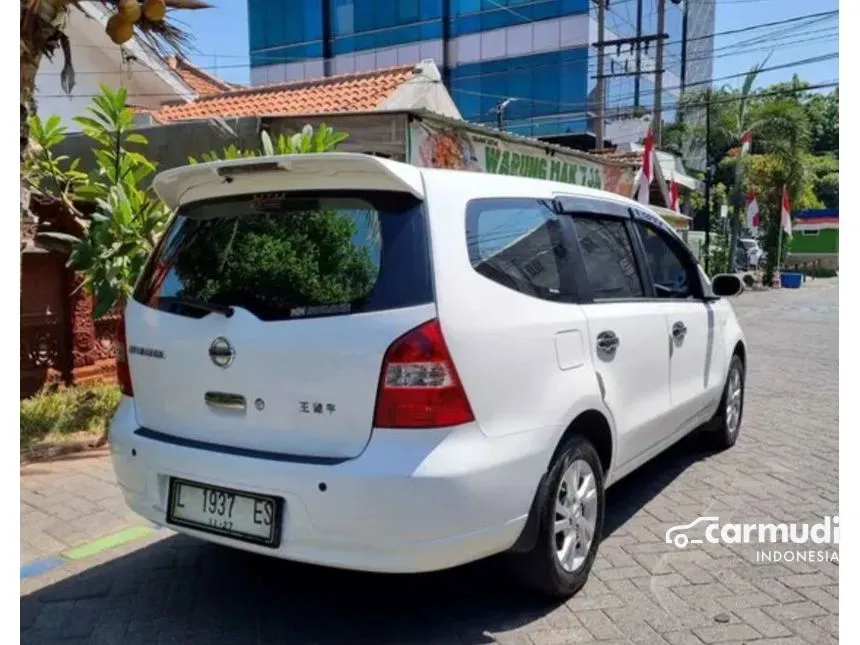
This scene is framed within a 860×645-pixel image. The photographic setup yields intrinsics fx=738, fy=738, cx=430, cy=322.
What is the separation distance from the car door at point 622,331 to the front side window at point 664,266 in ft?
0.84

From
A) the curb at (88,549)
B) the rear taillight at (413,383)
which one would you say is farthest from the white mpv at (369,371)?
the curb at (88,549)

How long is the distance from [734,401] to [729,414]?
0.53 ft

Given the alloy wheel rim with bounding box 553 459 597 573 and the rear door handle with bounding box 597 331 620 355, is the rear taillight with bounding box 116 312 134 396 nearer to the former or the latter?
the alloy wheel rim with bounding box 553 459 597 573

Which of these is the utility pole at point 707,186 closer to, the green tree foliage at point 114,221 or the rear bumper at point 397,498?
the green tree foliage at point 114,221

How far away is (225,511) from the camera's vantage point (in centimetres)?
277

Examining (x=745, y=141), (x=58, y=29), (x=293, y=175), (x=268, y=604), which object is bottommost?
(x=268, y=604)

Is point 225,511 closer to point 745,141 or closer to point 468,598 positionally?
point 468,598

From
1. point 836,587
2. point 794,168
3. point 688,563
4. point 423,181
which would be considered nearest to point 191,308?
point 423,181

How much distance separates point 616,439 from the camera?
139 inches

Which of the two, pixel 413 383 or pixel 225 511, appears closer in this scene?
pixel 413 383

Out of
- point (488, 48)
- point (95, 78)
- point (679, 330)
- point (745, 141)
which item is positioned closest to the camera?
point (679, 330)

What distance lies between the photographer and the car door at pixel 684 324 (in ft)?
14.0

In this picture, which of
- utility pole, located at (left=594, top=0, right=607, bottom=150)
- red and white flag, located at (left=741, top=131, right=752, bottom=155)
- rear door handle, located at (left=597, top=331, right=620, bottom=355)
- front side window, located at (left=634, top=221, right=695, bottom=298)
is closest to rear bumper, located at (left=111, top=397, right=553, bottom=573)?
rear door handle, located at (left=597, top=331, right=620, bottom=355)

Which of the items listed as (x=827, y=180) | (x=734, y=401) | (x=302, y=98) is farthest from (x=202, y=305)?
(x=827, y=180)
